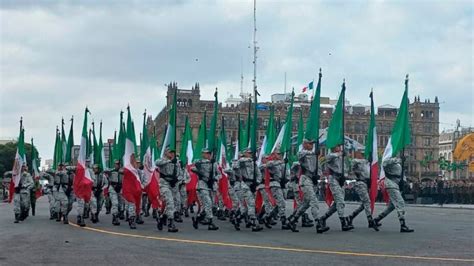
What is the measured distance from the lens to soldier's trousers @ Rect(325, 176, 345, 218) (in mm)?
17656

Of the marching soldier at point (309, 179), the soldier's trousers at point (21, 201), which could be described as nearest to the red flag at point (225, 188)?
the marching soldier at point (309, 179)

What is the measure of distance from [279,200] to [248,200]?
753 millimetres

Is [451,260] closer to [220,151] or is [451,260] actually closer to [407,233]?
[407,233]

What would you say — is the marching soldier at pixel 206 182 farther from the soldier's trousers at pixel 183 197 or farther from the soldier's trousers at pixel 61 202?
the soldier's trousers at pixel 61 202

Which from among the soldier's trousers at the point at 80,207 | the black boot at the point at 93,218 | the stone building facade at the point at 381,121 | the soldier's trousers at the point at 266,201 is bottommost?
the black boot at the point at 93,218

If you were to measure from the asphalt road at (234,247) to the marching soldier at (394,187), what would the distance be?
414 mm

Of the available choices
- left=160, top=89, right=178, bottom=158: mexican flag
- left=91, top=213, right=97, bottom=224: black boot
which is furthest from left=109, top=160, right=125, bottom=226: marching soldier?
left=160, top=89, right=178, bottom=158: mexican flag

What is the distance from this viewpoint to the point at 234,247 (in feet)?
43.6

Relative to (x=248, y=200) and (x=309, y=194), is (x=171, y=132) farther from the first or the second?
(x=309, y=194)

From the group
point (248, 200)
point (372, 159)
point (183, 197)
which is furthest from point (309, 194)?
point (183, 197)

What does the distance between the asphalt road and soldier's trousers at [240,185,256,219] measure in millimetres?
573

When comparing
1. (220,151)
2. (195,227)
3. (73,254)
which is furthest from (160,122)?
(73,254)

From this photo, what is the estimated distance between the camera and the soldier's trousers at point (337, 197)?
17656mm

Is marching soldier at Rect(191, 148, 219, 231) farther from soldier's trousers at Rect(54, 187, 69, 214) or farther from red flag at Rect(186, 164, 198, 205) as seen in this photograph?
soldier's trousers at Rect(54, 187, 69, 214)
